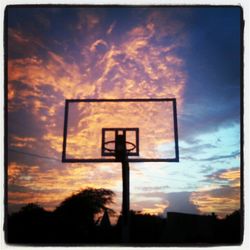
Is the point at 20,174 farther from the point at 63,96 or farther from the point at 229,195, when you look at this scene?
the point at 229,195

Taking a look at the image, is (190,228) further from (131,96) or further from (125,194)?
(131,96)

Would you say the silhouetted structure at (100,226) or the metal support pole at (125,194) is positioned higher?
the metal support pole at (125,194)

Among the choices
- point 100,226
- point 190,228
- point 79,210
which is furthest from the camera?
point 79,210

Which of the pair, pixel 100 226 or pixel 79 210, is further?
pixel 79 210

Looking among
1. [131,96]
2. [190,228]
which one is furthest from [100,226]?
[131,96]

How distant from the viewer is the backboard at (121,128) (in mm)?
4852

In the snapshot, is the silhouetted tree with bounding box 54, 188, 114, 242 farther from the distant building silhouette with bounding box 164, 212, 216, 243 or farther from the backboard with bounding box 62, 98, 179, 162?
the distant building silhouette with bounding box 164, 212, 216, 243

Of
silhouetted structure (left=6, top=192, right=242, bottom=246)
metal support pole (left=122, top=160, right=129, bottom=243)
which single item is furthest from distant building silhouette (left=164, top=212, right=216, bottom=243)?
metal support pole (left=122, top=160, right=129, bottom=243)

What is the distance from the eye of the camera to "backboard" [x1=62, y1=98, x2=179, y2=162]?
15.9 feet

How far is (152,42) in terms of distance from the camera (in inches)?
190

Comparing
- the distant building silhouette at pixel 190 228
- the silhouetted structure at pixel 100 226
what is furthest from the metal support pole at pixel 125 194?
the distant building silhouette at pixel 190 228

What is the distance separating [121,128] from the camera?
Answer: 4.86 metres

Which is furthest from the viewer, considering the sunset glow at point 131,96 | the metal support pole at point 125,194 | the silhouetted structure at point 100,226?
the metal support pole at point 125,194

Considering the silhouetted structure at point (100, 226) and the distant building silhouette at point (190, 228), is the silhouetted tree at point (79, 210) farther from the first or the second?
the distant building silhouette at point (190, 228)
